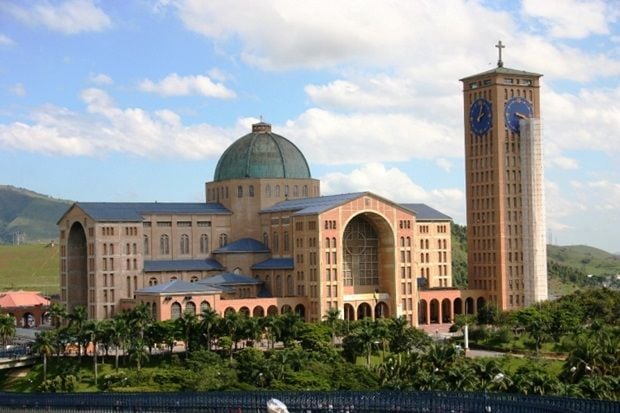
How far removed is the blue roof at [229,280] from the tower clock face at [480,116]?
3081 cm

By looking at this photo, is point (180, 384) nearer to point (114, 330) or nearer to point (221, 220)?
point (114, 330)

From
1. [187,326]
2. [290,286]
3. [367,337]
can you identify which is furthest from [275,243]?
[367,337]

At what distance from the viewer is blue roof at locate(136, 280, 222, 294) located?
11294cm

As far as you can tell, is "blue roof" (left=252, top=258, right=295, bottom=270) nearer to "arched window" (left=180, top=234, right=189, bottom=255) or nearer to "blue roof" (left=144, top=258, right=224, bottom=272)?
"blue roof" (left=144, top=258, right=224, bottom=272)

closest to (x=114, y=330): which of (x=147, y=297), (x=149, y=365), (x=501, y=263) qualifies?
(x=149, y=365)

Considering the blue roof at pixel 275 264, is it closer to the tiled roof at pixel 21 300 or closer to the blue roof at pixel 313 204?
the blue roof at pixel 313 204

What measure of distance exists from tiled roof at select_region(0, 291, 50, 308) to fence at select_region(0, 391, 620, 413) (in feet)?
268

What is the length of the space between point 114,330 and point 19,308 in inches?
2017

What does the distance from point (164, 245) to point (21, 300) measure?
1138 inches

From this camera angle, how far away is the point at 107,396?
60594 millimetres

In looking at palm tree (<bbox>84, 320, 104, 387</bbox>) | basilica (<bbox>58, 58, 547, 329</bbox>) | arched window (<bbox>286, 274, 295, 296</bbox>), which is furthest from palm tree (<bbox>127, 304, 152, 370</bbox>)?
arched window (<bbox>286, 274, 295, 296</bbox>)

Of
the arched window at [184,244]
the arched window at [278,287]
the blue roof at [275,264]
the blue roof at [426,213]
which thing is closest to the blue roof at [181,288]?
the arched window at [278,287]

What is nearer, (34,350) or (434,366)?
(434,366)

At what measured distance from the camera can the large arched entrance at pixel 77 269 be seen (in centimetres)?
12456
